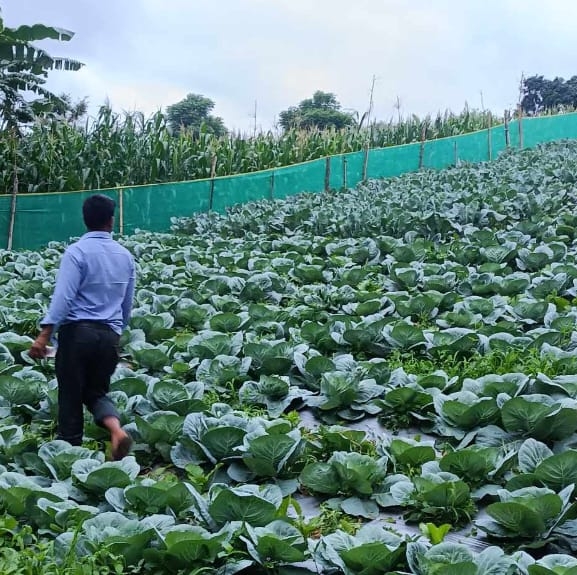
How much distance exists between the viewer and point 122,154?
46.4 feet

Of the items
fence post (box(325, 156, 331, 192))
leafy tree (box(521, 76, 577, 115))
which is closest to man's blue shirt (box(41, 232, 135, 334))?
fence post (box(325, 156, 331, 192))

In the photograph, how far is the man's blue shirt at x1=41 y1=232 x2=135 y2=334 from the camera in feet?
11.9

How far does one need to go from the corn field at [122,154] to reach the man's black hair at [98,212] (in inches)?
350

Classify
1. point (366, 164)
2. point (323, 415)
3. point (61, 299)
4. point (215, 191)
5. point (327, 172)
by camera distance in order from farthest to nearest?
point (366, 164), point (327, 172), point (215, 191), point (323, 415), point (61, 299)

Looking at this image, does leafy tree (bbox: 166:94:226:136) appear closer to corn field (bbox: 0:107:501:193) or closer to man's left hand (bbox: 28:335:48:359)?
corn field (bbox: 0:107:501:193)

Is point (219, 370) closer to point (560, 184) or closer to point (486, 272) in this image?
point (486, 272)

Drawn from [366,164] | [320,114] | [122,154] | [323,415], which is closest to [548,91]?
[320,114]

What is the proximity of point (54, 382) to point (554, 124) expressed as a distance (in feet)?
73.5

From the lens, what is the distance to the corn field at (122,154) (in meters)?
13.2

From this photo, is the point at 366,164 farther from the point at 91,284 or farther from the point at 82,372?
the point at 82,372

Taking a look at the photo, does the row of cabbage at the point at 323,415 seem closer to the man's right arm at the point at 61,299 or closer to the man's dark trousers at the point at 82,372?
the man's dark trousers at the point at 82,372

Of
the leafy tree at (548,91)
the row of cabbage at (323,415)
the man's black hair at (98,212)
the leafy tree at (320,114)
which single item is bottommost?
the row of cabbage at (323,415)

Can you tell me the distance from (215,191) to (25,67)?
14.8ft

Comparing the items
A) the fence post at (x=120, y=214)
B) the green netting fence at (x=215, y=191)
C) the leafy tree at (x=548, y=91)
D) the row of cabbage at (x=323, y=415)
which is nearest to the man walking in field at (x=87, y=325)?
the row of cabbage at (x=323, y=415)
